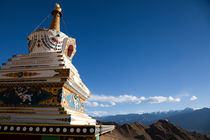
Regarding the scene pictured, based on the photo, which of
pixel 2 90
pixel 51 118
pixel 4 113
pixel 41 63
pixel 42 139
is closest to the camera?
pixel 42 139

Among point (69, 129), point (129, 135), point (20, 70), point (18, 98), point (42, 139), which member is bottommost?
point (129, 135)

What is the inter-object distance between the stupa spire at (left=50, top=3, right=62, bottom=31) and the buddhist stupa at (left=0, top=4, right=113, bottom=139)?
3547 mm

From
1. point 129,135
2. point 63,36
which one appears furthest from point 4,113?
point 129,135

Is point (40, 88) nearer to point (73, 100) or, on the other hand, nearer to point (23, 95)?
point (23, 95)

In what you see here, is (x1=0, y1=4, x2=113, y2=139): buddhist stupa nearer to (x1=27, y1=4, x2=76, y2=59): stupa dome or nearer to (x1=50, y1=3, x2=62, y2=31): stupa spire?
(x1=27, y1=4, x2=76, y2=59): stupa dome

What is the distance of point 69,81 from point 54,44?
4012mm

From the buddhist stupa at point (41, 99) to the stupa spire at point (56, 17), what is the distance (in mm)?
3547

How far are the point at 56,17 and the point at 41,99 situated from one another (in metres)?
7.45

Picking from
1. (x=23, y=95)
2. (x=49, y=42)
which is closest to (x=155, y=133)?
(x=49, y=42)

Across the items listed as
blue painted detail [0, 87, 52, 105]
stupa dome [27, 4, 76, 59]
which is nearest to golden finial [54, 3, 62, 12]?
stupa dome [27, 4, 76, 59]

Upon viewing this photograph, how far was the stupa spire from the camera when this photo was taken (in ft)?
36.8

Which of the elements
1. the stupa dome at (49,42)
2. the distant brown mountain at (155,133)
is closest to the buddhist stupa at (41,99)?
the stupa dome at (49,42)

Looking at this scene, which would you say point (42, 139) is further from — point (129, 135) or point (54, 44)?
point (129, 135)

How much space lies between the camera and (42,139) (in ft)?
16.9
